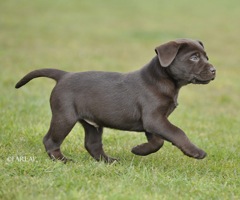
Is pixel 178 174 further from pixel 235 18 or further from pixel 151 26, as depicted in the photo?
pixel 235 18

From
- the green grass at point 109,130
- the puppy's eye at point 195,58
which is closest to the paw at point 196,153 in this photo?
the green grass at point 109,130

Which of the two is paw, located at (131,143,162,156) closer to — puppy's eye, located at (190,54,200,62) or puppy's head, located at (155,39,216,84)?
puppy's head, located at (155,39,216,84)

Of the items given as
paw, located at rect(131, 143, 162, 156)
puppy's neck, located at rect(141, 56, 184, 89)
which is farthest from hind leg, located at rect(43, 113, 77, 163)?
puppy's neck, located at rect(141, 56, 184, 89)

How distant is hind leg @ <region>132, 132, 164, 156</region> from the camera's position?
5590 millimetres

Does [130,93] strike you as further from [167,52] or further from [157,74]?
[167,52]

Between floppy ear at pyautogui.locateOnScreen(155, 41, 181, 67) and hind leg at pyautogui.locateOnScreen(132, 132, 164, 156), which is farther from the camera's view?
hind leg at pyautogui.locateOnScreen(132, 132, 164, 156)

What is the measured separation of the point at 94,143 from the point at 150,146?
667 mm

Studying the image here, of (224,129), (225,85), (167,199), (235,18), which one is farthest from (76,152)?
(235,18)

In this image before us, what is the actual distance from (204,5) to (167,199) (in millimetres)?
28899

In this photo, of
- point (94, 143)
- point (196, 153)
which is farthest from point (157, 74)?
point (94, 143)

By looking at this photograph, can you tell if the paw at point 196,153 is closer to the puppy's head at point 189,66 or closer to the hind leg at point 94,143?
the puppy's head at point 189,66

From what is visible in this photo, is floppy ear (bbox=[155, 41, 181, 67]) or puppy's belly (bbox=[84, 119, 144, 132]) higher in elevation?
floppy ear (bbox=[155, 41, 181, 67])

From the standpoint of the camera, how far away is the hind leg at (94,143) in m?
5.91

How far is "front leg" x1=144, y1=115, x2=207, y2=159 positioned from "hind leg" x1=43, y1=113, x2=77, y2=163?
784mm
